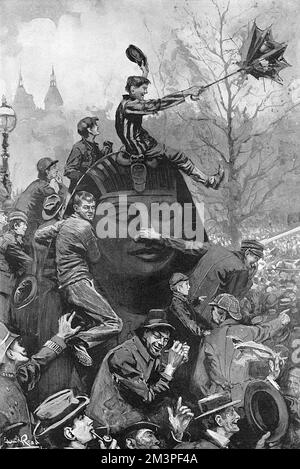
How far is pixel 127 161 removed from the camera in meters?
9.12

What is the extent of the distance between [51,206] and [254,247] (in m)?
2.50

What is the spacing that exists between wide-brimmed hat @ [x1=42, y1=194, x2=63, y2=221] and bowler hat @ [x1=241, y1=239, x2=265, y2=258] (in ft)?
7.46

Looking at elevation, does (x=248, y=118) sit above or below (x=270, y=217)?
above

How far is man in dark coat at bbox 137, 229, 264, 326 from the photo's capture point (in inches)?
354

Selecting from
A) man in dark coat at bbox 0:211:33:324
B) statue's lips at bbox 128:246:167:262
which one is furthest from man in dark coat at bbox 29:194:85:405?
statue's lips at bbox 128:246:167:262

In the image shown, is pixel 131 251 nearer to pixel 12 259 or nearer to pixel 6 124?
pixel 12 259

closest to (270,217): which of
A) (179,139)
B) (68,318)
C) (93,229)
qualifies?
(179,139)

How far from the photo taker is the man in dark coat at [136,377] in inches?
349

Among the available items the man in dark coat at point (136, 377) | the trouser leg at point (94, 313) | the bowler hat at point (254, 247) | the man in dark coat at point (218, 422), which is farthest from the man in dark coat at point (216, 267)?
the man in dark coat at point (218, 422)

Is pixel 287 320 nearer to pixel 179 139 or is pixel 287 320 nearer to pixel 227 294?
pixel 227 294

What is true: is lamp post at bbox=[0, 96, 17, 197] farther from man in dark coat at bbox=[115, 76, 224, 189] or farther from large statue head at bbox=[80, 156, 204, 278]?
man in dark coat at bbox=[115, 76, 224, 189]

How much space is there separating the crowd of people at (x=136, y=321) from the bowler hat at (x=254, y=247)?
2cm

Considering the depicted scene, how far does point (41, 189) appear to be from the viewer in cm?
920

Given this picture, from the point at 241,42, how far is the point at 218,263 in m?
2.68
